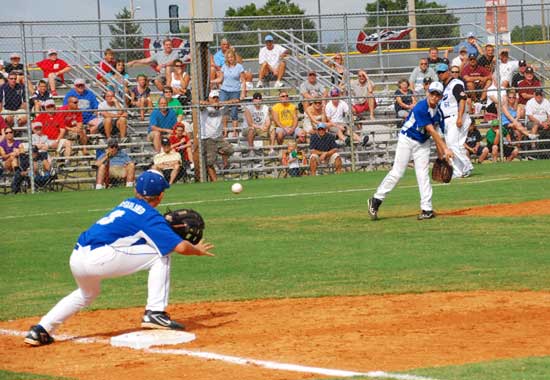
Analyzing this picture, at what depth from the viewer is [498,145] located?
2495cm

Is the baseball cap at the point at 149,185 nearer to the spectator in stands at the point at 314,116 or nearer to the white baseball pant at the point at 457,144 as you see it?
the white baseball pant at the point at 457,144

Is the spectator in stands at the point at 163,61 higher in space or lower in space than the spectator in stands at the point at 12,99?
higher

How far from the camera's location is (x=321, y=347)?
673 centimetres

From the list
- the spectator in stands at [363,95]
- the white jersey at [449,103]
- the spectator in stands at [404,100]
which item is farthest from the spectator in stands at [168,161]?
the white jersey at [449,103]

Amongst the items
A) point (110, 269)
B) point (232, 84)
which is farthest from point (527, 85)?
point (110, 269)

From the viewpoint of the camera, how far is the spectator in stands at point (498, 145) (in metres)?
24.8

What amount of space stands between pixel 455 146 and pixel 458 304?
1207 cm

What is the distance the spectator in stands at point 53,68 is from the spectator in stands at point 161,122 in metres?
3.20

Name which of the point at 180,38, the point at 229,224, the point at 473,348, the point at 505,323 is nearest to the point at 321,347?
the point at 473,348

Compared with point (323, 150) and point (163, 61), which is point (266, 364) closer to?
point (323, 150)

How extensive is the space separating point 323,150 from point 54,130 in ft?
20.8

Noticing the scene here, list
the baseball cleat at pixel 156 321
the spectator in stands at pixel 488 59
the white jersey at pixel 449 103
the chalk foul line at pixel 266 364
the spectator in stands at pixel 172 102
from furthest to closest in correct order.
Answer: the spectator in stands at pixel 488 59
the spectator in stands at pixel 172 102
the white jersey at pixel 449 103
the baseball cleat at pixel 156 321
the chalk foul line at pixel 266 364

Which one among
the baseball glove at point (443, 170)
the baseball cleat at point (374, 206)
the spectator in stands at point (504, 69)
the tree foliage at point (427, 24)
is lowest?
the baseball cleat at point (374, 206)

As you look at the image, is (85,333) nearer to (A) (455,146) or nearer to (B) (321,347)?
(B) (321,347)
